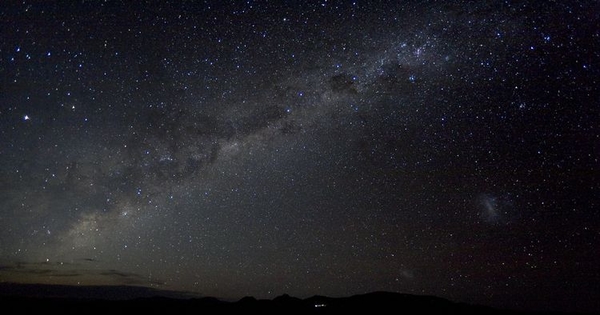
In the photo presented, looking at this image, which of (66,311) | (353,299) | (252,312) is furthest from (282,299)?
(66,311)

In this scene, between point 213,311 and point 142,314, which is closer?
point 142,314

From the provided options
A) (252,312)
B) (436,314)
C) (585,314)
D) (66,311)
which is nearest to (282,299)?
(252,312)

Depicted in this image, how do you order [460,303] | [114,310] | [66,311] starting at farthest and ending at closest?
[460,303]
[114,310]
[66,311]

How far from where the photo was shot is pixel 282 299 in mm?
29734

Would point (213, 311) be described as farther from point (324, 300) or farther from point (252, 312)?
point (324, 300)

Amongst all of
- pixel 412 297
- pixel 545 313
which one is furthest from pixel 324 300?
pixel 545 313

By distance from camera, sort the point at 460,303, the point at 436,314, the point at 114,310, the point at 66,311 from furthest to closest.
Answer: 1. the point at 460,303
2. the point at 436,314
3. the point at 114,310
4. the point at 66,311

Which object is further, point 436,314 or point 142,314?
point 436,314

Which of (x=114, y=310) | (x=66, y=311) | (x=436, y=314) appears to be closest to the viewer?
(x=66, y=311)

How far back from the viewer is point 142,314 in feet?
68.6

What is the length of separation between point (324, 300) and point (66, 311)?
53.6ft

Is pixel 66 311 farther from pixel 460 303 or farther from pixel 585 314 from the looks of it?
pixel 585 314

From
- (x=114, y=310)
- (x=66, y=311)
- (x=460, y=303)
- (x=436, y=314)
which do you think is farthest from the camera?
(x=460, y=303)

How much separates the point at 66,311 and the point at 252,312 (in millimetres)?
9044
